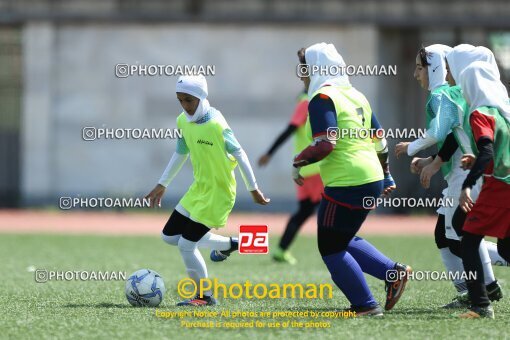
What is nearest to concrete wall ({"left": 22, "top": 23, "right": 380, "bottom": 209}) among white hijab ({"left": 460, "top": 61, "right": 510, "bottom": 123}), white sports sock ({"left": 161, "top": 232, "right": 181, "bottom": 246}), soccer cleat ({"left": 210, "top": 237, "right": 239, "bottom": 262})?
soccer cleat ({"left": 210, "top": 237, "right": 239, "bottom": 262})

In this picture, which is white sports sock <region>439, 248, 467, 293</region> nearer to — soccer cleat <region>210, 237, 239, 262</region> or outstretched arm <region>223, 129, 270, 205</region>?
outstretched arm <region>223, 129, 270, 205</region>

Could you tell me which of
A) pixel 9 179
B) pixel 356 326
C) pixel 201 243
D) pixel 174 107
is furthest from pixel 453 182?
pixel 9 179

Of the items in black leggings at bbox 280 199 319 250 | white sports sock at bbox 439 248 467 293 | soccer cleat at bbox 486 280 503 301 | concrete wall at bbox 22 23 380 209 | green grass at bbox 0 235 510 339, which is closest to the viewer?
green grass at bbox 0 235 510 339

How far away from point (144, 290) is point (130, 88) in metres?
16.5

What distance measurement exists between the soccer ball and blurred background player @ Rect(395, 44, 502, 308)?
237cm

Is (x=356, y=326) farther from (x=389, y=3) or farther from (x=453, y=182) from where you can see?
(x=389, y=3)

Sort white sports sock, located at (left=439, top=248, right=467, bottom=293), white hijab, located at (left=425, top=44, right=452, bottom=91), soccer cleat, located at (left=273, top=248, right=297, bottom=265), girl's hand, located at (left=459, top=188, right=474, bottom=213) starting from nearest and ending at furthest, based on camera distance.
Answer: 1. girl's hand, located at (left=459, top=188, right=474, bottom=213)
2. white hijab, located at (left=425, top=44, right=452, bottom=91)
3. white sports sock, located at (left=439, top=248, right=467, bottom=293)
4. soccer cleat, located at (left=273, top=248, right=297, bottom=265)

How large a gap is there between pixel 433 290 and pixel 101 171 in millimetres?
15786

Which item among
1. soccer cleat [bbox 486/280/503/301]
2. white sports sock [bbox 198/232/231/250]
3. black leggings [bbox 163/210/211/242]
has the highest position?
black leggings [bbox 163/210/211/242]

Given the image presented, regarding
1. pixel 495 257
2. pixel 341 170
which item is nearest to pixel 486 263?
pixel 495 257

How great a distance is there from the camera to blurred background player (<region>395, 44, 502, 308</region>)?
8.02 metres

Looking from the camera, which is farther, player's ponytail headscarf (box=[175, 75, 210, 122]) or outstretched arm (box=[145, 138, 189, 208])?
outstretched arm (box=[145, 138, 189, 208])

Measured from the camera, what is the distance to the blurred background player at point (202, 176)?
8562mm

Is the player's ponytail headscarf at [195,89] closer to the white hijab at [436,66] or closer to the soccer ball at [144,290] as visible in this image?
the soccer ball at [144,290]
